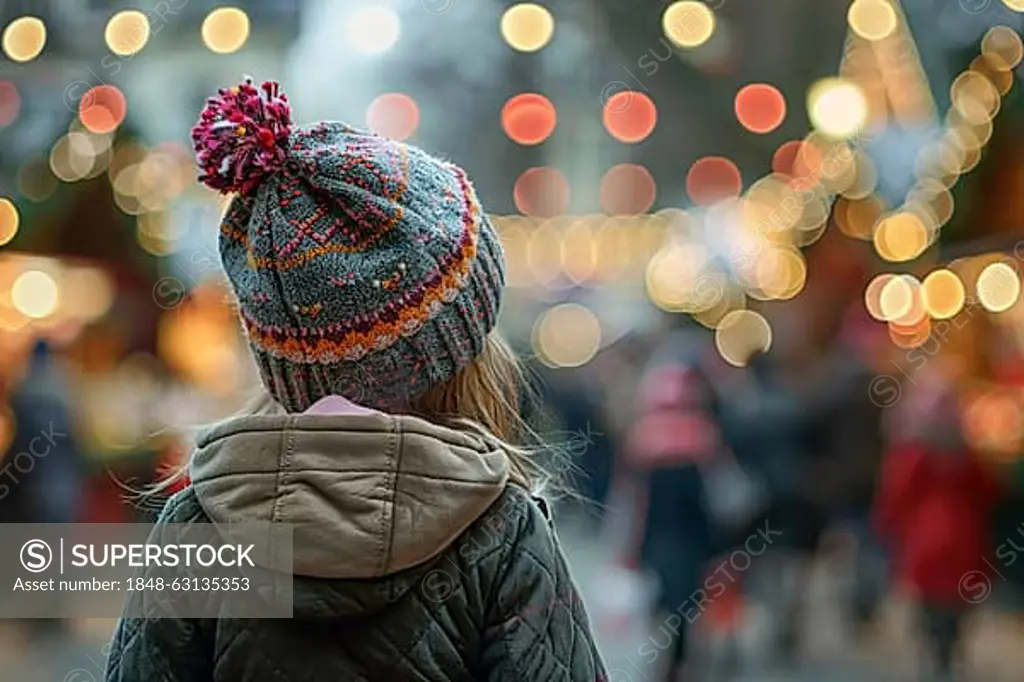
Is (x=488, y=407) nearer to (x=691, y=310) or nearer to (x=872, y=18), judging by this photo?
(x=872, y=18)

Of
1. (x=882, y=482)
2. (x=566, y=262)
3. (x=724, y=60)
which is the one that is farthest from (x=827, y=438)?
(x=566, y=262)

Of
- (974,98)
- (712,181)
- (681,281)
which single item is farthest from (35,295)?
(974,98)

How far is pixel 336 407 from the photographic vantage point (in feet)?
5.06

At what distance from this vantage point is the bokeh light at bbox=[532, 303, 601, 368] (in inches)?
514

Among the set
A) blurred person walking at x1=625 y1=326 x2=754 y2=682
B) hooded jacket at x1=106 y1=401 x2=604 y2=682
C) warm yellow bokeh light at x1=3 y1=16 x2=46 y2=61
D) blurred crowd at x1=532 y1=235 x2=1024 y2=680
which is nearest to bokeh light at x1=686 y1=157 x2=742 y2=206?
blurred crowd at x1=532 y1=235 x2=1024 y2=680

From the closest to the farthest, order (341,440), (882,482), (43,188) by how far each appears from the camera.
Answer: (341,440) → (882,482) → (43,188)

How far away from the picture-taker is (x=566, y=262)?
41.3 ft

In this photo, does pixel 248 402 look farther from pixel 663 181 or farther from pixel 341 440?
pixel 663 181

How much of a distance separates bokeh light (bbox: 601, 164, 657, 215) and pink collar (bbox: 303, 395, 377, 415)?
23.7 feet

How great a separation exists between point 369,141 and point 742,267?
7578mm

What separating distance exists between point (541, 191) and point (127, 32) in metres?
3.19

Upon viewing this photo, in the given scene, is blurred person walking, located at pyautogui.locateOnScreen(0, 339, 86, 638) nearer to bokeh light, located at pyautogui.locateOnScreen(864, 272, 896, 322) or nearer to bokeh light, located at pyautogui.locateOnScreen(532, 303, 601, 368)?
bokeh light, located at pyautogui.locateOnScreen(864, 272, 896, 322)

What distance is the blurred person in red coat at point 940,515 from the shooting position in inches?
226

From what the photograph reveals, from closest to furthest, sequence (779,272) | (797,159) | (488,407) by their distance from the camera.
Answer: (488,407)
(797,159)
(779,272)
